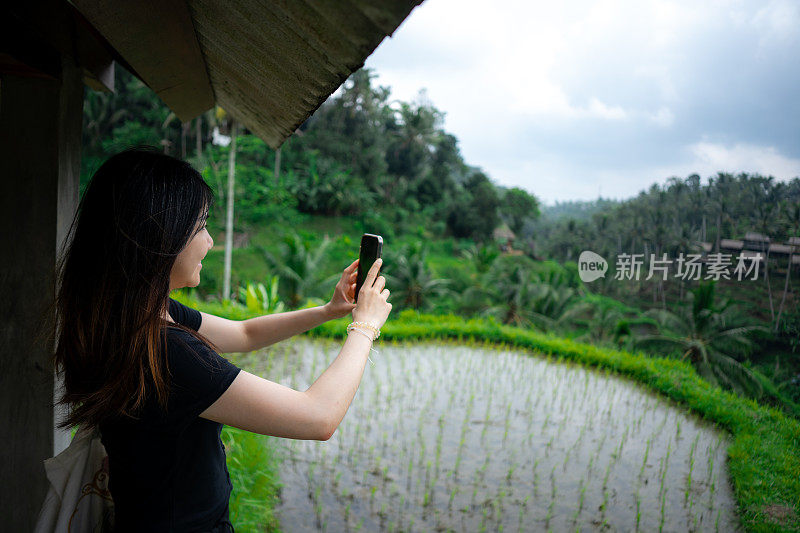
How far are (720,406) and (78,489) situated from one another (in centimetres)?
382

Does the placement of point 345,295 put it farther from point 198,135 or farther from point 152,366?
point 198,135

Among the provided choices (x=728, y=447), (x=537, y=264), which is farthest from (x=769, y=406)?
(x=537, y=264)

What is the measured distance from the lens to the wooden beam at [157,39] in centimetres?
90

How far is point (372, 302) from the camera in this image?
0.90 meters

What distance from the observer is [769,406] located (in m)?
3.21

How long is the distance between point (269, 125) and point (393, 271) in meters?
9.56

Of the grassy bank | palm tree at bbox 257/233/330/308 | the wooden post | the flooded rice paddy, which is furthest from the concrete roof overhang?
palm tree at bbox 257/233/330/308

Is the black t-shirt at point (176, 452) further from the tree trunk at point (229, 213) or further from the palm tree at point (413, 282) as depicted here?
the palm tree at point (413, 282)

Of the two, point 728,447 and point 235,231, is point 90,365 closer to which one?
point 728,447

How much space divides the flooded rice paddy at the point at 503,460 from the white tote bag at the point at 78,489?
5.33ft

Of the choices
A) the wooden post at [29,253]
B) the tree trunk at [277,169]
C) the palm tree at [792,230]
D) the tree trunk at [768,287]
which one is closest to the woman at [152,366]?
the wooden post at [29,253]

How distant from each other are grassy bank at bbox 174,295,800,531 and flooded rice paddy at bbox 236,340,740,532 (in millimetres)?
129

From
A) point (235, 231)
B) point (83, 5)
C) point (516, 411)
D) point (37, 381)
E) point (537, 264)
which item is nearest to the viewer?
point (83, 5)

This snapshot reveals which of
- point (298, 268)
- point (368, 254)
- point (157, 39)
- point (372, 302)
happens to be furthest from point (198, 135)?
point (372, 302)
